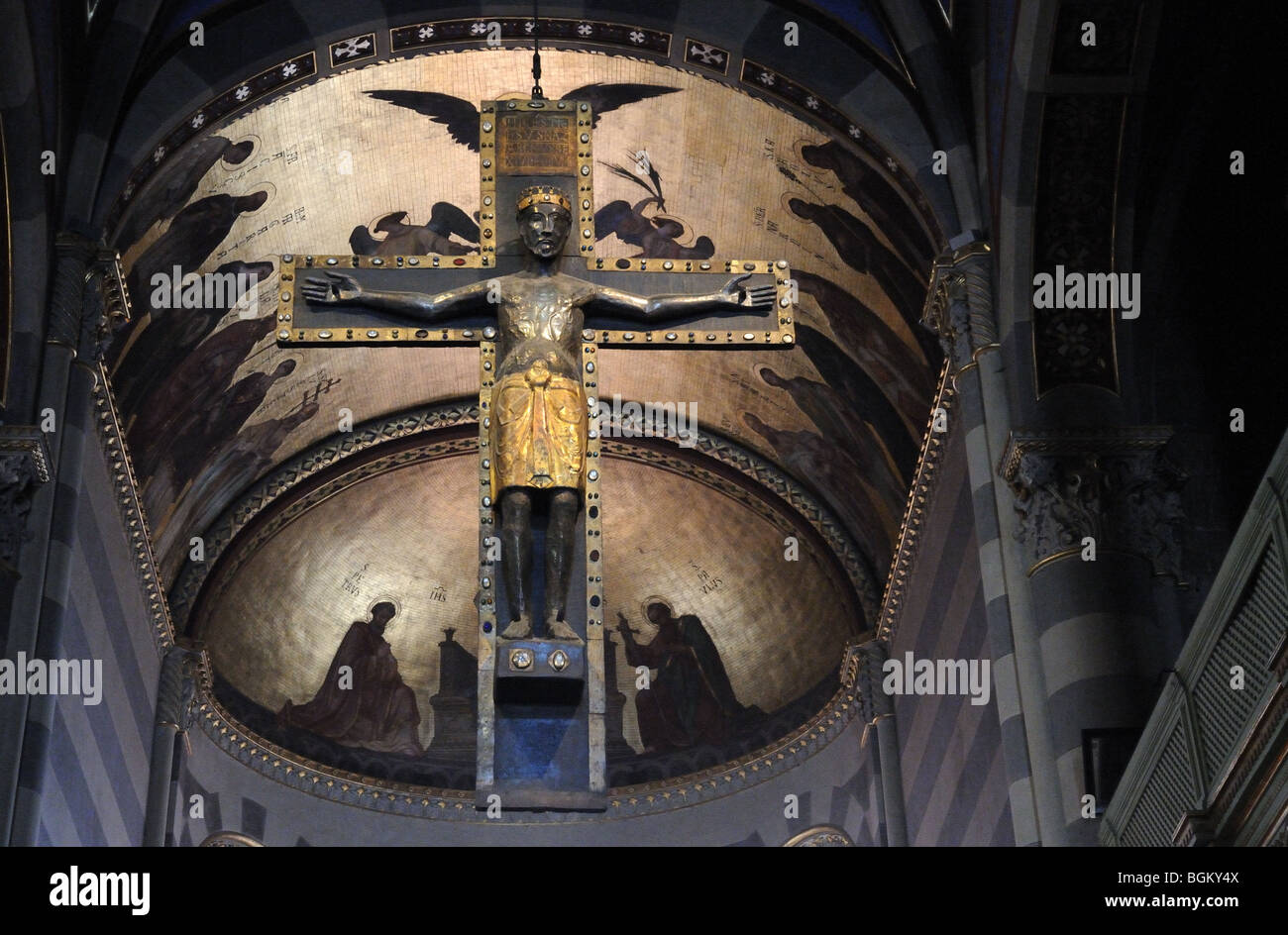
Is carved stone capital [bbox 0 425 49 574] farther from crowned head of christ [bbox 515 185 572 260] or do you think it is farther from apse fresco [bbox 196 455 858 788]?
apse fresco [bbox 196 455 858 788]

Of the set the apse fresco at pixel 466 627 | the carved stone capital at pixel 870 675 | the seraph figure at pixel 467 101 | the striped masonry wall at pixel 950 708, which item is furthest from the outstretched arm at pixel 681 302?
the apse fresco at pixel 466 627

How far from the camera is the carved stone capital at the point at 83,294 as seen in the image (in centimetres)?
1283

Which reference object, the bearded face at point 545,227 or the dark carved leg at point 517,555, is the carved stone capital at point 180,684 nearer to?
the bearded face at point 545,227

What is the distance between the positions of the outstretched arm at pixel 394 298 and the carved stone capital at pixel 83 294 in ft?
15.8

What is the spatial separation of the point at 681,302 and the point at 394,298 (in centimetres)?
127

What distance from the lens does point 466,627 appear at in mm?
20688

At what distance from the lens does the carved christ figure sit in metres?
7.63

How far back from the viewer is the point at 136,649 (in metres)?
16.2

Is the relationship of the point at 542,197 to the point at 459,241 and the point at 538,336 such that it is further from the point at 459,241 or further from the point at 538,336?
the point at 459,241

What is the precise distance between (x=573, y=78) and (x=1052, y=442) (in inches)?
221

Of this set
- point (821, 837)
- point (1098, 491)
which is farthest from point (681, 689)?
point (1098, 491)
